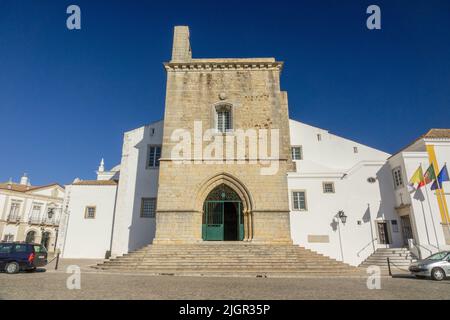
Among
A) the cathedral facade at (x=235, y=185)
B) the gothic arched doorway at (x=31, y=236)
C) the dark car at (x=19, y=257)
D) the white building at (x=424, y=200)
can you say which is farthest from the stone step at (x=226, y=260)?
the gothic arched doorway at (x=31, y=236)

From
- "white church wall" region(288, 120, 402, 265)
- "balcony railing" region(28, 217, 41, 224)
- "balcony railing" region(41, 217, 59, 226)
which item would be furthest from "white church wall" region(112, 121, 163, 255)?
"balcony railing" region(41, 217, 59, 226)

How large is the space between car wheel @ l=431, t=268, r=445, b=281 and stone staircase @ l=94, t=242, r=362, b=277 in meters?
2.84

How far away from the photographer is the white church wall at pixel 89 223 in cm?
1867

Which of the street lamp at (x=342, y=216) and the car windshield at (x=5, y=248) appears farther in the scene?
the street lamp at (x=342, y=216)

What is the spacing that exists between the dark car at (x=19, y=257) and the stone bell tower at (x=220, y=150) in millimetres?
5361

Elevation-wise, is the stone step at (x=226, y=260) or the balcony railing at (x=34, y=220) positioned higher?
the balcony railing at (x=34, y=220)

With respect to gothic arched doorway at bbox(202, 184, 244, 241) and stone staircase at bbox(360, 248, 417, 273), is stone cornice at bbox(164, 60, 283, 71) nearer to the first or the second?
gothic arched doorway at bbox(202, 184, 244, 241)

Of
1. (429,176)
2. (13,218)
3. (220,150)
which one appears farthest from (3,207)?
(429,176)

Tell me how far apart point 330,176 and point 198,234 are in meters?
9.25

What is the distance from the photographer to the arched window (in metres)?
17.3

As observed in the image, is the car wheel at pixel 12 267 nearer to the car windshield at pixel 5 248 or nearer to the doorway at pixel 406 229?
the car windshield at pixel 5 248

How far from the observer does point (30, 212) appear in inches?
1377
